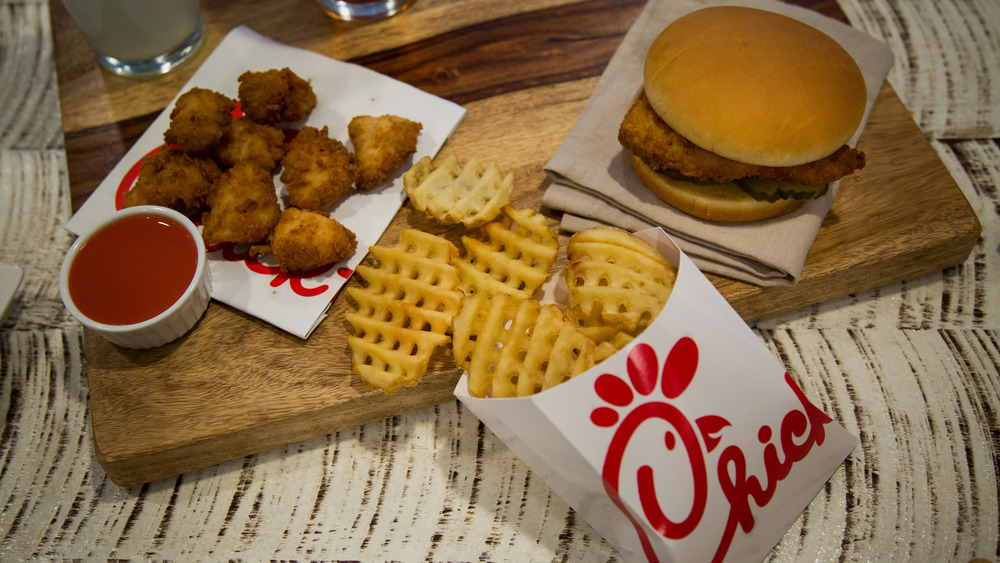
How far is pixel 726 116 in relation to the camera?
6.43 feet

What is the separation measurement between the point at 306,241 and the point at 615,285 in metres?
0.95

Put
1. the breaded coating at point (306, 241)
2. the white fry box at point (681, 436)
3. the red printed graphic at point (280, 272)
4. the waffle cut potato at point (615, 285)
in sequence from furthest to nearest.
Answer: the red printed graphic at point (280, 272)
the breaded coating at point (306, 241)
the waffle cut potato at point (615, 285)
the white fry box at point (681, 436)

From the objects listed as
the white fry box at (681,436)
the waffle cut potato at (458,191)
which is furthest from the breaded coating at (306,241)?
the white fry box at (681,436)

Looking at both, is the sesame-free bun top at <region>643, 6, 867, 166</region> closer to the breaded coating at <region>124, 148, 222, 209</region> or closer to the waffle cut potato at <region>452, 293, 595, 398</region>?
the waffle cut potato at <region>452, 293, 595, 398</region>

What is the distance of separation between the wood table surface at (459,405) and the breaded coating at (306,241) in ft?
0.93

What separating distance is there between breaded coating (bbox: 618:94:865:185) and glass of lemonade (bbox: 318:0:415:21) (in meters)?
1.47

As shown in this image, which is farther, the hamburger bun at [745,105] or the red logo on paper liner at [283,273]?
the red logo on paper liner at [283,273]

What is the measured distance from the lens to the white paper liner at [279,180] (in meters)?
2.21

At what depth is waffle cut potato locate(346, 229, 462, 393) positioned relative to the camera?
1.89 m

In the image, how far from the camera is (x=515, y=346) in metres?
Result: 1.73

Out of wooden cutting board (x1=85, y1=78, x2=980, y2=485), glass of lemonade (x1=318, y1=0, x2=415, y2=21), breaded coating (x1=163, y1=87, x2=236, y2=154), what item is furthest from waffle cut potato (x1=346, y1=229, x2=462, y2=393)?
glass of lemonade (x1=318, y1=0, x2=415, y2=21)

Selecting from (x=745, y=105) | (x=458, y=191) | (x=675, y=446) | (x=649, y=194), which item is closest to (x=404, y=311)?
(x=458, y=191)

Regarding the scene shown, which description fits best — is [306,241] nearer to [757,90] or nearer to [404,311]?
[404,311]

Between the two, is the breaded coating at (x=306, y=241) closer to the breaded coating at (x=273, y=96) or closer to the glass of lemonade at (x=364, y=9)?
the breaded coating at (x=273, y=96)
